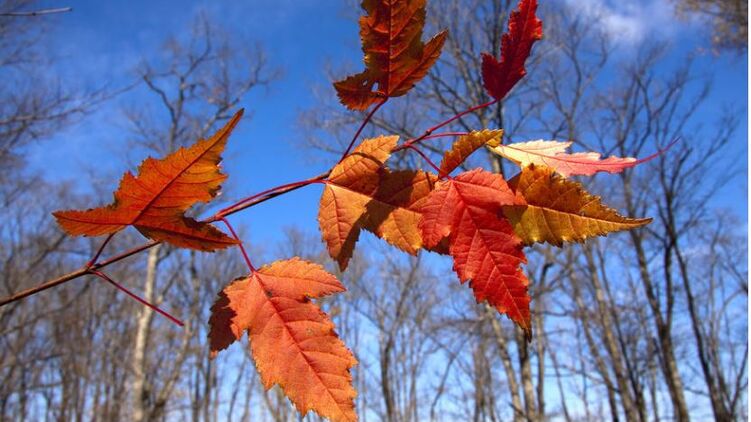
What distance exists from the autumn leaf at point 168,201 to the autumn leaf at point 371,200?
7 centimetres

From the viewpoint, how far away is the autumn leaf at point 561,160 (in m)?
0.34

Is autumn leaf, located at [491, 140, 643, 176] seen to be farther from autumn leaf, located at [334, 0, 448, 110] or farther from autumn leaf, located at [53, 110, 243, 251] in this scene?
autumn leaf, located at [53, 110, 243, 251]

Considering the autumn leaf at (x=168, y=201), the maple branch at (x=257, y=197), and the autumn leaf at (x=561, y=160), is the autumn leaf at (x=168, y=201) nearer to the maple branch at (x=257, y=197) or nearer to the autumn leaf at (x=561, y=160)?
the maple branch at (x=257, y=197)

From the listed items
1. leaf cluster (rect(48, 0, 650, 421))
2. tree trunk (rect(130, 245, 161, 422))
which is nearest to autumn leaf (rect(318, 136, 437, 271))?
leaf cluster (rect(48, 0, 650, 421))

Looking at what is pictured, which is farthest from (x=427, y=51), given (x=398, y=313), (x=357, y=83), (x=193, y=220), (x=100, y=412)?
(x=100, y=412)

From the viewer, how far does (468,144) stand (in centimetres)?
32

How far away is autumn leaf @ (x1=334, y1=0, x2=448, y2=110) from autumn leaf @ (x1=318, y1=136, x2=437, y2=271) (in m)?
0.03

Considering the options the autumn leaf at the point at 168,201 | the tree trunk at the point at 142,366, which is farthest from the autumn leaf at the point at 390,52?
the tree trunk at the point at 142,366

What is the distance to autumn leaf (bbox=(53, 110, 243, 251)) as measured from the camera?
28 centimetres

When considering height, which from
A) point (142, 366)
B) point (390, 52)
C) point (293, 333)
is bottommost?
point (293, 333)

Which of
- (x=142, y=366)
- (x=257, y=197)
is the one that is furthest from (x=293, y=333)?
(x=142, y=366)

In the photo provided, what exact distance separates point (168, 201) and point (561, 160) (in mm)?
260

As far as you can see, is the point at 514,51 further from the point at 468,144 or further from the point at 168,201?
the point at 168,201

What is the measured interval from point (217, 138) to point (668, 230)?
8.90m
